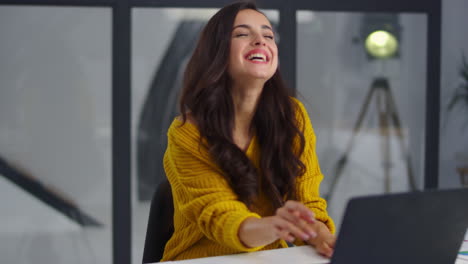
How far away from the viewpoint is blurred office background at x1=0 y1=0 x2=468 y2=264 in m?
3.36

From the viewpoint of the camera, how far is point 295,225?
107cm

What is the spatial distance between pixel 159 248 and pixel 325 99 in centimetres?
236

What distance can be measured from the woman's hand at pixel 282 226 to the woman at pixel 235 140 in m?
0.16

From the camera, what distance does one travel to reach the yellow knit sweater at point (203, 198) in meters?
1.34

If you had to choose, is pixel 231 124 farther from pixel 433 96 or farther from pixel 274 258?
pixel 433 96

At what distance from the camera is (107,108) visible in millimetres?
3471

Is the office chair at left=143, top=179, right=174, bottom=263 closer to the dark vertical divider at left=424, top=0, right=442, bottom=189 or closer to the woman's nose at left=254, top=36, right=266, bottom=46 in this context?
the woman's nose at left=254, top=36, right=266, bottom=46

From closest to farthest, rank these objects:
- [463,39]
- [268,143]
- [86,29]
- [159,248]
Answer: [268,143] → [159,248] → [86,29] → [463,39]

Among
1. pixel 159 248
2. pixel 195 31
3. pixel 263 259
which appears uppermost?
pixel 195 31

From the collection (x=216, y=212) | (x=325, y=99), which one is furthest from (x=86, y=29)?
(x=216, y=212)

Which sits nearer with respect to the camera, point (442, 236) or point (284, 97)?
point (442, 236)

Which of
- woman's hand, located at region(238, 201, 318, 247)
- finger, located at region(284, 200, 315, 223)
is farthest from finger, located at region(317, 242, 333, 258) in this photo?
finger, located at region(284, 200, 315, 223)

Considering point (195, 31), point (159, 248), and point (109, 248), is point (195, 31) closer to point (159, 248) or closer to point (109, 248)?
point (109, 248)

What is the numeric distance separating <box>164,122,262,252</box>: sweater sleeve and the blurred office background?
1995 mm
